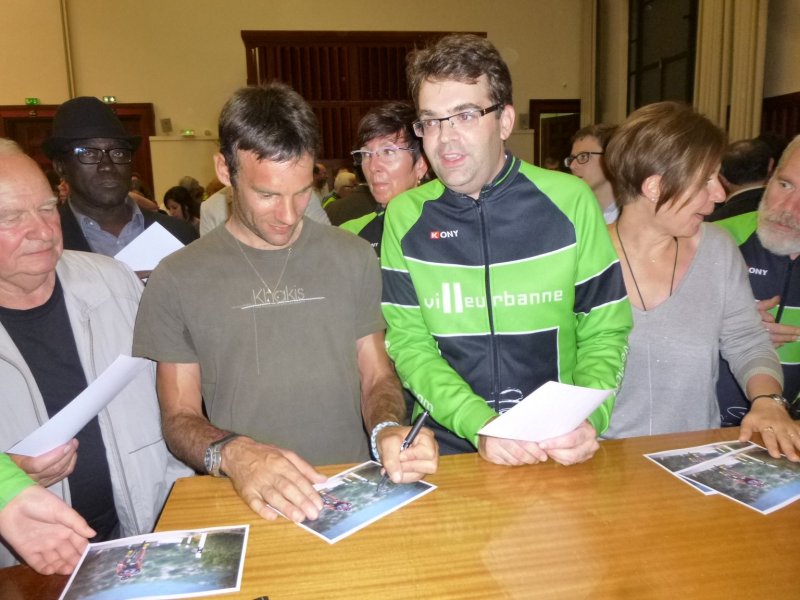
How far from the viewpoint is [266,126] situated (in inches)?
67.2

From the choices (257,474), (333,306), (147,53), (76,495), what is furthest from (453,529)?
(147,53)

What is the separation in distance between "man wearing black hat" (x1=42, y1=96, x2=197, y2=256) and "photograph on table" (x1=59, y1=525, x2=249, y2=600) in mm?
1934

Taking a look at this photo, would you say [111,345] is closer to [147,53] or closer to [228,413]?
[228,413]

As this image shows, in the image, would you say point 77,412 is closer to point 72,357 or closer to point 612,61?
point 72,357

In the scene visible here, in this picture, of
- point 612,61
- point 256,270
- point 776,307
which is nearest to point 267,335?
point 256,270

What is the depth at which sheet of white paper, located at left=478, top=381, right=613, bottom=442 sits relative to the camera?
4.19 feet

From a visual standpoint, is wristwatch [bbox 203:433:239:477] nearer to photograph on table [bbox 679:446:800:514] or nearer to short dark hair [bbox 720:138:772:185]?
photograph on table [bbox 679:446:800:514]

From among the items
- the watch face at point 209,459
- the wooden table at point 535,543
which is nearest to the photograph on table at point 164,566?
the wooden table at point 535,543

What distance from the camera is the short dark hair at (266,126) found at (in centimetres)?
170

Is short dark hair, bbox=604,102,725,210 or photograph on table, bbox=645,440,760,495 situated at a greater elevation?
short dark hair, bbox=604,102,725,210

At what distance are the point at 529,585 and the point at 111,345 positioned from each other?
1417mm

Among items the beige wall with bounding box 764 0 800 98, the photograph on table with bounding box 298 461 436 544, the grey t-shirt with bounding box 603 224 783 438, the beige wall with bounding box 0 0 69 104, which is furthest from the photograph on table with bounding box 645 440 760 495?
the beige wall with bounding box 0 0 69 104

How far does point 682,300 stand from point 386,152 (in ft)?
5.08

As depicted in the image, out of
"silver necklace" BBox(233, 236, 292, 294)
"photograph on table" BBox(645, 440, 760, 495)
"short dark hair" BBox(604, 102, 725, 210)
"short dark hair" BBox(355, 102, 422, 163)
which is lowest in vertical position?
"photograph on table" BBox(645, 440, 760, 495)
